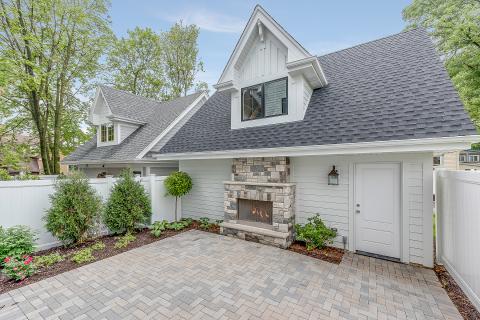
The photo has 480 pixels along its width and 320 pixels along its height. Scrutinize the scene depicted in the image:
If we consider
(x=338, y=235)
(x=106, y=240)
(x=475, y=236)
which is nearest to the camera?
(x=475, y=236)

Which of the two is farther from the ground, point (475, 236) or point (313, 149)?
point (313, 149)

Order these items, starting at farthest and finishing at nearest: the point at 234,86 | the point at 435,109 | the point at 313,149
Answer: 1. the point at 234,86
2. the point at 313,149
3. the point at 435,109

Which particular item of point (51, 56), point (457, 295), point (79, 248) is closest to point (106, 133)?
point (51, 56)

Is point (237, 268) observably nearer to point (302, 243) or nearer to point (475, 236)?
point (302, 243)

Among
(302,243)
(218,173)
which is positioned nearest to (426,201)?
(302,243)

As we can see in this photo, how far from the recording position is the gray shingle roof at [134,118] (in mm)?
10758

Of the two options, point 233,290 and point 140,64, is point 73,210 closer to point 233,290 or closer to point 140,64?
point 233,290

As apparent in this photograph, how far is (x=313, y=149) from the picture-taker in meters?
5.28

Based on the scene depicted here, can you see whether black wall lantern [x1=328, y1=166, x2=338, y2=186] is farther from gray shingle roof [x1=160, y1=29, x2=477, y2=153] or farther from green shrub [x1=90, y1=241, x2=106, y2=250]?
green shrub [x1=90, y1=241, x2=106, y2=250]

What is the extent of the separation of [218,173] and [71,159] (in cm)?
1101

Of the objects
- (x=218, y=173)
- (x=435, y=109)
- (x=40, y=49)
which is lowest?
(x=218, y=173)

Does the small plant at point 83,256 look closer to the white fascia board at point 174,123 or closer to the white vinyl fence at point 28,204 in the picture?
the white vinyl fence at point 28,204

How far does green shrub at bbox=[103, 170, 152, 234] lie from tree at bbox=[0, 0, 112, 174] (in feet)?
27.8

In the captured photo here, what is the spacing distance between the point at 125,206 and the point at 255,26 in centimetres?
720
